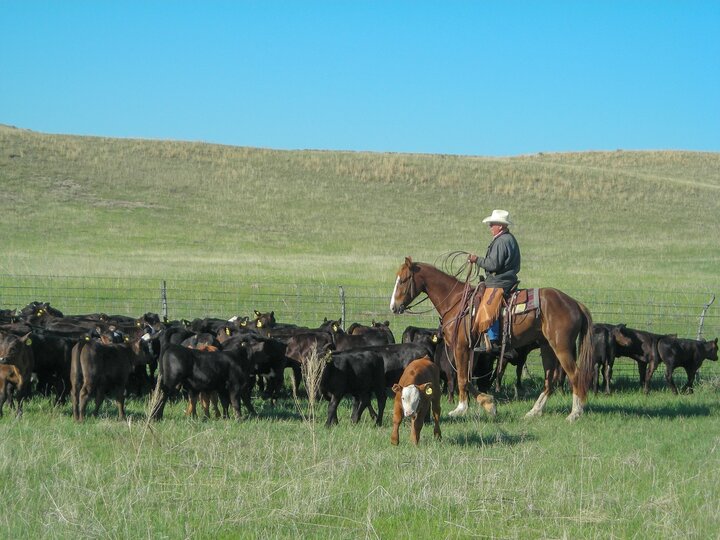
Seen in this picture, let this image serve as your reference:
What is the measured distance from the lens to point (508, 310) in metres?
12.6

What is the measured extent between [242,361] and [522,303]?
151 inches

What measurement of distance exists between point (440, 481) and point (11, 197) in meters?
45.4

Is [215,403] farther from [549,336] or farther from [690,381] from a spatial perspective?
[690,381]

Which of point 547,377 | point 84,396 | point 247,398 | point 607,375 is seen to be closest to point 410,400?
point 247,398

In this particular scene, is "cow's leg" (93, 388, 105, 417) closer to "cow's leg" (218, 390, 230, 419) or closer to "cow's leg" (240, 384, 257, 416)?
"cow's leg" (218, 390, 230, 419)

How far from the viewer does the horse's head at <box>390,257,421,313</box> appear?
13412mm

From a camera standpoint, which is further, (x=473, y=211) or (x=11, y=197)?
(x=473, y=211)

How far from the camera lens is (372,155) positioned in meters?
71.8

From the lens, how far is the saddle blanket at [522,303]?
12586 millimetres

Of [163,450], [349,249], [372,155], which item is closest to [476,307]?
[163,450]

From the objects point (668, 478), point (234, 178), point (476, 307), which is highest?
point (234, 178)

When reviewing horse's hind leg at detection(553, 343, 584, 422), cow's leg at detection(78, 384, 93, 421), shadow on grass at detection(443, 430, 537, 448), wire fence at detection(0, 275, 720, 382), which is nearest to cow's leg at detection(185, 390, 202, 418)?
cow's leg at detection(78, 384, 93, 421)

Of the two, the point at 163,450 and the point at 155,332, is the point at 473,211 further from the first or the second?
the point at 163,450

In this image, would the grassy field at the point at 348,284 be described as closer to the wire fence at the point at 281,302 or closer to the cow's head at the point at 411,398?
the cow's head at the point at 411,398
